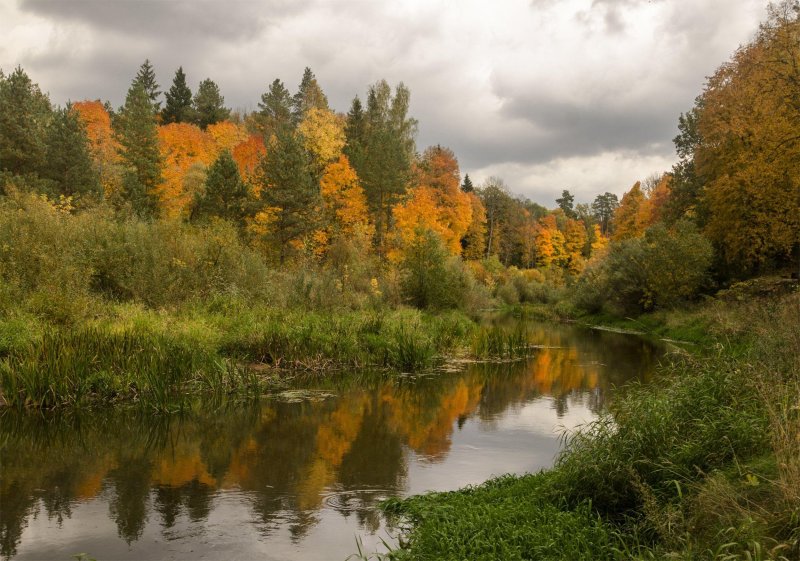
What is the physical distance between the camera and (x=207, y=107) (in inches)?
2506

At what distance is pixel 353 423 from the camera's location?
12969mm

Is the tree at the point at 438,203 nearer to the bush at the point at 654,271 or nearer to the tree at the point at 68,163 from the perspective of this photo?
the bush at the point at 654,271

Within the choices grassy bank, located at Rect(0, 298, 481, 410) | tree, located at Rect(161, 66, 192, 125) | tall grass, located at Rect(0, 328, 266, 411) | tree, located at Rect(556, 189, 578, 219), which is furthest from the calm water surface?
tree, located at Rect(556, 189, 578, 219)

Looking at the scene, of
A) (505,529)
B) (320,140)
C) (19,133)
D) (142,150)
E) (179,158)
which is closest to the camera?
(505,529)

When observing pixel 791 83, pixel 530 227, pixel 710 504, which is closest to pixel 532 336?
pixel 791 83

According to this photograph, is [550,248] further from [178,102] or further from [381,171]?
[178,102]

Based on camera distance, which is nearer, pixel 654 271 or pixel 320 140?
pixel 654 271

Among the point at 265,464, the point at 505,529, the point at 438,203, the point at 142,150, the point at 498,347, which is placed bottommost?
the point at 265,464

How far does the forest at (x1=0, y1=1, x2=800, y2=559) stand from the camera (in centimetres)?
635

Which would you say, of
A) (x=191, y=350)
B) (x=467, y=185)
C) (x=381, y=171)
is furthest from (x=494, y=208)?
(x=191, y=350)

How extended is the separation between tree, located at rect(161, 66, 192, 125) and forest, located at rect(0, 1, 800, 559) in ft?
28.7

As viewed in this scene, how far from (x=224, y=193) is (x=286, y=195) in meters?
4.01

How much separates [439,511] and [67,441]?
7742mm

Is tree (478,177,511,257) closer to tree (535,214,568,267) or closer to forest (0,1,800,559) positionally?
tree (535,214,568,267)
